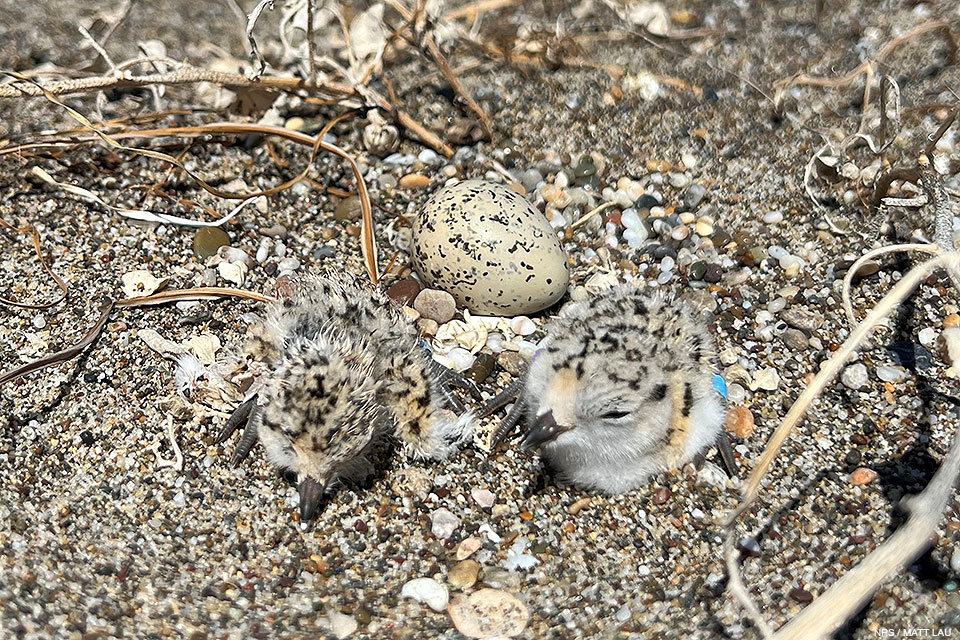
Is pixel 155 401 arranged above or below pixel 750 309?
below

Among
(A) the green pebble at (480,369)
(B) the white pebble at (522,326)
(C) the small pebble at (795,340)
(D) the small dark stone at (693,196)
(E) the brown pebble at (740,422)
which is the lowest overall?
(A) the green pebble at (480,369)

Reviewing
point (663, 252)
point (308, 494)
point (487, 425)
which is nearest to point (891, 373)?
point (663, 252)

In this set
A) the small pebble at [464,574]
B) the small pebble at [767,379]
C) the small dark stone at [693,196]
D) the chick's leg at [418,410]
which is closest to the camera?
the small pebble at [464,574]

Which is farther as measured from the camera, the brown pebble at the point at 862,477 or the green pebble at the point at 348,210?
the green pebble at the point at 348,210

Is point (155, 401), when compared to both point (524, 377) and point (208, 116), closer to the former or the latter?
point (524, 377)

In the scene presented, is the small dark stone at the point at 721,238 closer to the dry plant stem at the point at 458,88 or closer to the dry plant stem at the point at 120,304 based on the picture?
the dry plant stem at the point at 458,88

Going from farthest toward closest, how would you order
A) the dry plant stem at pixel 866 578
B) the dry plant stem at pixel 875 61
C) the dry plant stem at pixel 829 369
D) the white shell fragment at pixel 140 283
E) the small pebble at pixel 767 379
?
the dry plant stem at pixel 875 61 < the white shell fragment at pixel 140 283 < the small pebble at pixel 767 379 < the dry plant stem at pixel 829 369 < the dry plant stem at pixel 866 578

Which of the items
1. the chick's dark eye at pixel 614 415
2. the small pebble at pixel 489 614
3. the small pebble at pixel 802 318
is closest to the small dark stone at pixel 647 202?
the small pebble at pixel 802 318

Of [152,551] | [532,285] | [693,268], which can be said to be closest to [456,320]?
[532,285]
